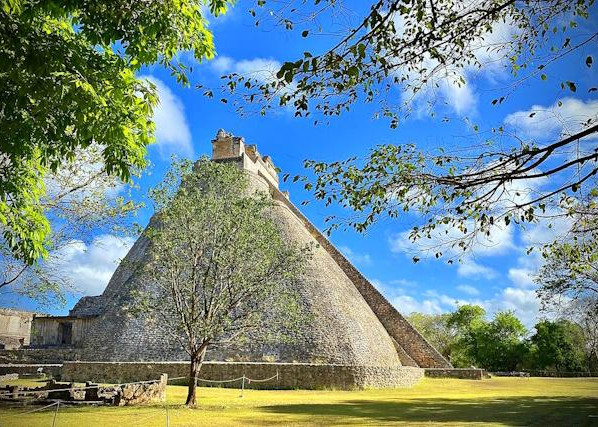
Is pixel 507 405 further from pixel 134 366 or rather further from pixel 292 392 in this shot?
pixel 134 366

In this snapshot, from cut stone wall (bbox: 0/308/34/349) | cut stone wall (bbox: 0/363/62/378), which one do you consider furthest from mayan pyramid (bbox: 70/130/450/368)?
cut stone wall (bbox: 0/308/34/349)

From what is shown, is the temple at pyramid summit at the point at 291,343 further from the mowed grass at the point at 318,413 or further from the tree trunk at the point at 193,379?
the mowed grass at the point at 318,413

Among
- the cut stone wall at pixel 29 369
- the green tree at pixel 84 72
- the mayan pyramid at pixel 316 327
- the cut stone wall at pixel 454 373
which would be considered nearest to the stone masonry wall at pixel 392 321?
the mayan pyramid at pixel 316 327

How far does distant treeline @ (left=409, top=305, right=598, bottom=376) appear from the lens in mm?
51787

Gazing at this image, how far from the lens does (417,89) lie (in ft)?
21.7

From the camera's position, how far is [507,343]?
58.5 metres

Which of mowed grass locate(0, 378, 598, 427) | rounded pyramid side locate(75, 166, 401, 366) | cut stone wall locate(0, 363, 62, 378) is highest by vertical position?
rounded pyramid side locate(75, 166, 401, 366)

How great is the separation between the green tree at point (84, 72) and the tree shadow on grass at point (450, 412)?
8238mm

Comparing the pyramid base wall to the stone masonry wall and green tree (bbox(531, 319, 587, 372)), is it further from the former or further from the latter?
green tree (bbox(531, 319, 587, 372))

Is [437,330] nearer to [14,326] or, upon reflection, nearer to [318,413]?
[14,326]

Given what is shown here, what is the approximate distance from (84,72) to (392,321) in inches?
1330

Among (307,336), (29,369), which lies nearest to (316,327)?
(307,336)

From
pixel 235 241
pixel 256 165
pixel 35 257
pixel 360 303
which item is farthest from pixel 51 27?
pixel 256 165

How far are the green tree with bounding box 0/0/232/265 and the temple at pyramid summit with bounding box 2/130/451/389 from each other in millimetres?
11511
